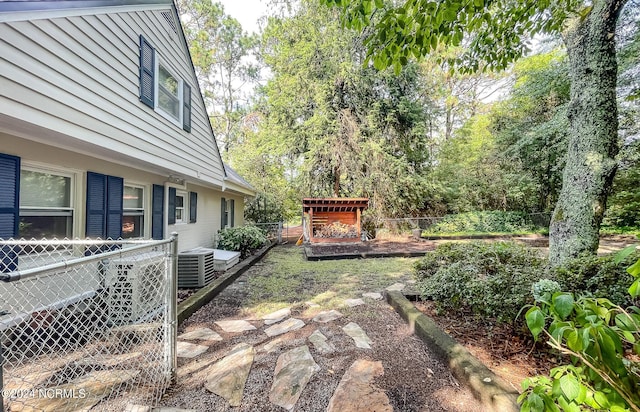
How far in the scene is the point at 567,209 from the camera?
3566 millimetres

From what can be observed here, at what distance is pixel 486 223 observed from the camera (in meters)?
14.0

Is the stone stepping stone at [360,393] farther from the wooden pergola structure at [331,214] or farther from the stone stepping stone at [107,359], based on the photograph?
the wooden pergola structure at [331,214]

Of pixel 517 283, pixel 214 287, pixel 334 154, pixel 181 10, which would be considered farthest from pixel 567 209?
pixel 181 10

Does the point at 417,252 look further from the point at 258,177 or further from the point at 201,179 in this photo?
the point at 258,177

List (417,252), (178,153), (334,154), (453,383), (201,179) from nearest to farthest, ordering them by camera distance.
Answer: (453,383)
(178,153)
(201,179)
(417,252)
(334,154)

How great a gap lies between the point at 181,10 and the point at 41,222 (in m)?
18.9

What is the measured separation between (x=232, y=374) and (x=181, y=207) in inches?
208

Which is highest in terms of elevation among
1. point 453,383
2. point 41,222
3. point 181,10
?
point 181,10

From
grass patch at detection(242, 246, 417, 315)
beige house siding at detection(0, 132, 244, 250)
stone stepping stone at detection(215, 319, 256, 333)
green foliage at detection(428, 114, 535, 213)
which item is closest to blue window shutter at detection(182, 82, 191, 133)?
beige house siding at detection(0, 132, 244, 250)

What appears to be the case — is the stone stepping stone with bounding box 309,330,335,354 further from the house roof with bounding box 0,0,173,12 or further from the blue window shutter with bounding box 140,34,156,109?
the blue window shutter with bounding box 140,34,156,109

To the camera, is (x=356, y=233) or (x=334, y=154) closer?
(x=356, y=233)

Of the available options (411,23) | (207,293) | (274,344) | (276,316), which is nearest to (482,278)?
(274,344)

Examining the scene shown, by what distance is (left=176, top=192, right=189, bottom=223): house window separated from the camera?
6630mm

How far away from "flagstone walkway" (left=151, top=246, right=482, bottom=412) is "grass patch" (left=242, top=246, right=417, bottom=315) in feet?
2.01
